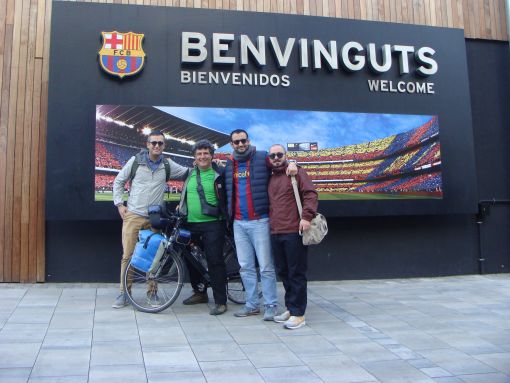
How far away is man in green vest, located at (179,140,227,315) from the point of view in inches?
194

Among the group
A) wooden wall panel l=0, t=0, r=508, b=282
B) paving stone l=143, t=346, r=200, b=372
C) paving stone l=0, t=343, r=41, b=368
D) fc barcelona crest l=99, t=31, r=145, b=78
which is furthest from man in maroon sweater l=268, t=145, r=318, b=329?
wooden wall panel l=0, t=0, r=508, b=282

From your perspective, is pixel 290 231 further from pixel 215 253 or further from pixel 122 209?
pixel 122 209

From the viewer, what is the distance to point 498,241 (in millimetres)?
7500

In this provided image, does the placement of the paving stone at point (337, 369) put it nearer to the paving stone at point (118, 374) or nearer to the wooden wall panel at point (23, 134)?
the paving stone at point (118, 374)

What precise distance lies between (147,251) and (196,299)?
2.95ft

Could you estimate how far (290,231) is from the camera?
14.8 ft

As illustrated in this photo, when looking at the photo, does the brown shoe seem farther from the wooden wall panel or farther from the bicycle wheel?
the wooden wall panel

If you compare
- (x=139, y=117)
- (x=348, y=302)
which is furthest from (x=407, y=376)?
(x=139, y=117)

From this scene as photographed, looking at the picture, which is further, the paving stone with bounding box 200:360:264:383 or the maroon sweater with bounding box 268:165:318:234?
the maroon sweater with bounding box 268:165:318:234

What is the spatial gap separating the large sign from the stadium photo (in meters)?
0.02

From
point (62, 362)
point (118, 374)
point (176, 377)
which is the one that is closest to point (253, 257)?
point (176, 377)

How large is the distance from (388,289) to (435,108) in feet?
9.52

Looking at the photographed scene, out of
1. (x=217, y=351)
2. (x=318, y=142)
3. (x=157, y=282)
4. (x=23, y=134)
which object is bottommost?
(x=217, y=351)

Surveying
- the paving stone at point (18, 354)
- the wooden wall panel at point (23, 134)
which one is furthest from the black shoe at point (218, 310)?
the wooden wall panel at point (23, 134)
